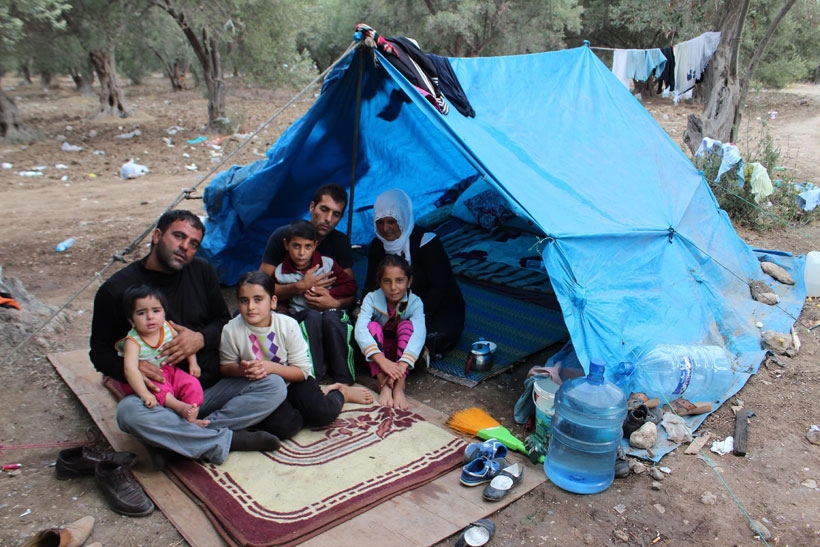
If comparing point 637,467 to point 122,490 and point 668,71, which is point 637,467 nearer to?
point 122,490

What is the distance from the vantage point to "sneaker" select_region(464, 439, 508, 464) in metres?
2.90

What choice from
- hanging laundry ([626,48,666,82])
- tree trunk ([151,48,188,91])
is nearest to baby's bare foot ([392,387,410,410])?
hanging laundry ([626,48,666,82])

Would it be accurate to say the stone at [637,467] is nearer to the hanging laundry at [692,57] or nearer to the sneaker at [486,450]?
the sneaker at [486,450]

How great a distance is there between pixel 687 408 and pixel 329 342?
6.47 ft

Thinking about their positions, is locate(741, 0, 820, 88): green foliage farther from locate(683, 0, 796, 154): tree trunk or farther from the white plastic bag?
the white plastic bag

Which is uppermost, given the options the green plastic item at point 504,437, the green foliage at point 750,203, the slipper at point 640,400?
the green foliage at point 750,203

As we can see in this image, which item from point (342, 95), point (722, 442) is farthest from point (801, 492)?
point (342, 95)

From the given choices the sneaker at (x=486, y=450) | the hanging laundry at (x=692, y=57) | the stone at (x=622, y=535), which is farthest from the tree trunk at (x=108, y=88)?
the stone at (x=622, y=535)

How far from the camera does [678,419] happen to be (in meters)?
3.24

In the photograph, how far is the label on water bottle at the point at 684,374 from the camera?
3.33 m

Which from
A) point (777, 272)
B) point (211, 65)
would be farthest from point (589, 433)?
point (211, 65)

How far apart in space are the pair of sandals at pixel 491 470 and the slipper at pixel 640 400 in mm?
734

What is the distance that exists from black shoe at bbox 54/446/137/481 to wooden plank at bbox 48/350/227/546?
0.35 feet

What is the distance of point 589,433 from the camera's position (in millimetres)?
2809
